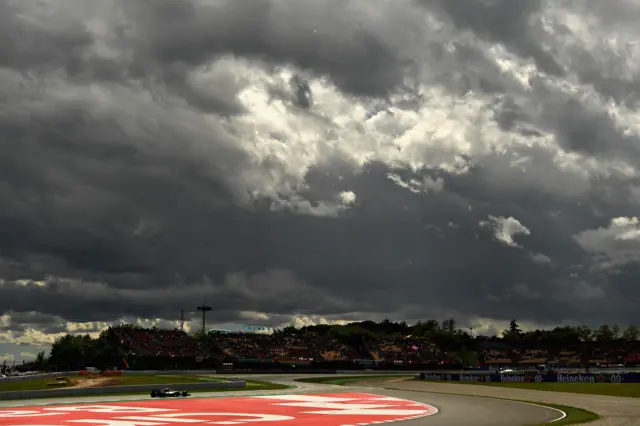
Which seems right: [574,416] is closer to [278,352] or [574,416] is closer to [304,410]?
[304,410]

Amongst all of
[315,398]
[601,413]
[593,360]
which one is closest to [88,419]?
[315,398]

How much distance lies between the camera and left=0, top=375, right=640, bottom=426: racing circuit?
42.0 m

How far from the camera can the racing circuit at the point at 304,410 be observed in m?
42.0

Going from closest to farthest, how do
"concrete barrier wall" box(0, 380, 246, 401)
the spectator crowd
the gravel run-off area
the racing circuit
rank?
the gravel run-off area, the racing circuit, "concrete barrier wall" box(0, 380, 246, 401), the spectator crowd

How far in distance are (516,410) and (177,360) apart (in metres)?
111

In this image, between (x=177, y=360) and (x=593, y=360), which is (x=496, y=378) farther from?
(x=593, y=360)

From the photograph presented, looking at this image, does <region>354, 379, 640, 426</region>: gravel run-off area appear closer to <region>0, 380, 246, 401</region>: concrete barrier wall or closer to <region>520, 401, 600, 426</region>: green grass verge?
<region>520, 401, 600, 426</region>: green grass verge

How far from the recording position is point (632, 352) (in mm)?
196750

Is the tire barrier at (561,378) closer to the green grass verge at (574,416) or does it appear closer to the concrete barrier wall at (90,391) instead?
the green grass verge at (574,416)

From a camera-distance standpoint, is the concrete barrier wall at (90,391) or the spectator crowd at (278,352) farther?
the spectator crowd at (278,352)

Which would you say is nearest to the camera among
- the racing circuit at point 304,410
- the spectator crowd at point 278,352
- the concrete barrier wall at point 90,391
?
the racing circuit at point 304,410

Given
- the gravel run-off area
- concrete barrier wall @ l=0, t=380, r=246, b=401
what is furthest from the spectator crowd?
the gravel run-off area

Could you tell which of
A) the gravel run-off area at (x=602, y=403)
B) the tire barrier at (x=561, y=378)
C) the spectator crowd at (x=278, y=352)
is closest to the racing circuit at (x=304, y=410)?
the gravel run-off area at (x=602, y=403)

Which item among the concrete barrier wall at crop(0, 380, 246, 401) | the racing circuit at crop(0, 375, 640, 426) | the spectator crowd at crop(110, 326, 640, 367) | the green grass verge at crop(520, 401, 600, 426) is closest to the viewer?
the green grass verge at crop(520, 401, 600, 426)
